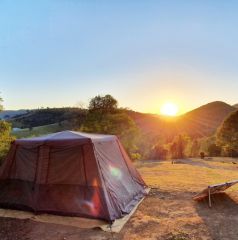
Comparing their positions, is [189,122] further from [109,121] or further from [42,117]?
[109,121]

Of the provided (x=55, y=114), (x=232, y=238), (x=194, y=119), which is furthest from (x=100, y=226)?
(x=194, y=119)

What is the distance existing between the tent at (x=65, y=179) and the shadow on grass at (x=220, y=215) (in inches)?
69.8

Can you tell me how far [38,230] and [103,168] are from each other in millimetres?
1949

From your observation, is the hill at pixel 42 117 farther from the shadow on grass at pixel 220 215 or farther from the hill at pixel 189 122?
the shadow on grass at pixel 220 215

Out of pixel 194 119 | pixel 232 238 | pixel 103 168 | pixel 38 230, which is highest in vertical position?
pixel 194 119

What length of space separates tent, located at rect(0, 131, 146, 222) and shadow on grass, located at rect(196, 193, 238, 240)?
177 centimetres

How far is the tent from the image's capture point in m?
6.33

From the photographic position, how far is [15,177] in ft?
23.8

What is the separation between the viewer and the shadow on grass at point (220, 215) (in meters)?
5.50

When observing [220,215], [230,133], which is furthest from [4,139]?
[230,133]

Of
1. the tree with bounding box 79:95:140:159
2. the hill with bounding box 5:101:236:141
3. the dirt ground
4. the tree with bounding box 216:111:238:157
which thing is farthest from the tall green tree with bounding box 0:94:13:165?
the hill with bounding box 5:101:236:141

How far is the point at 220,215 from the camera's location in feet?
21.6

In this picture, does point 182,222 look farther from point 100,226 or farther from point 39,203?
point 39,203

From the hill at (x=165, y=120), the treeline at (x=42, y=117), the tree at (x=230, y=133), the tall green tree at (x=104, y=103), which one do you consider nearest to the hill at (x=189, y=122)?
the hill at (x=165, y=120)
